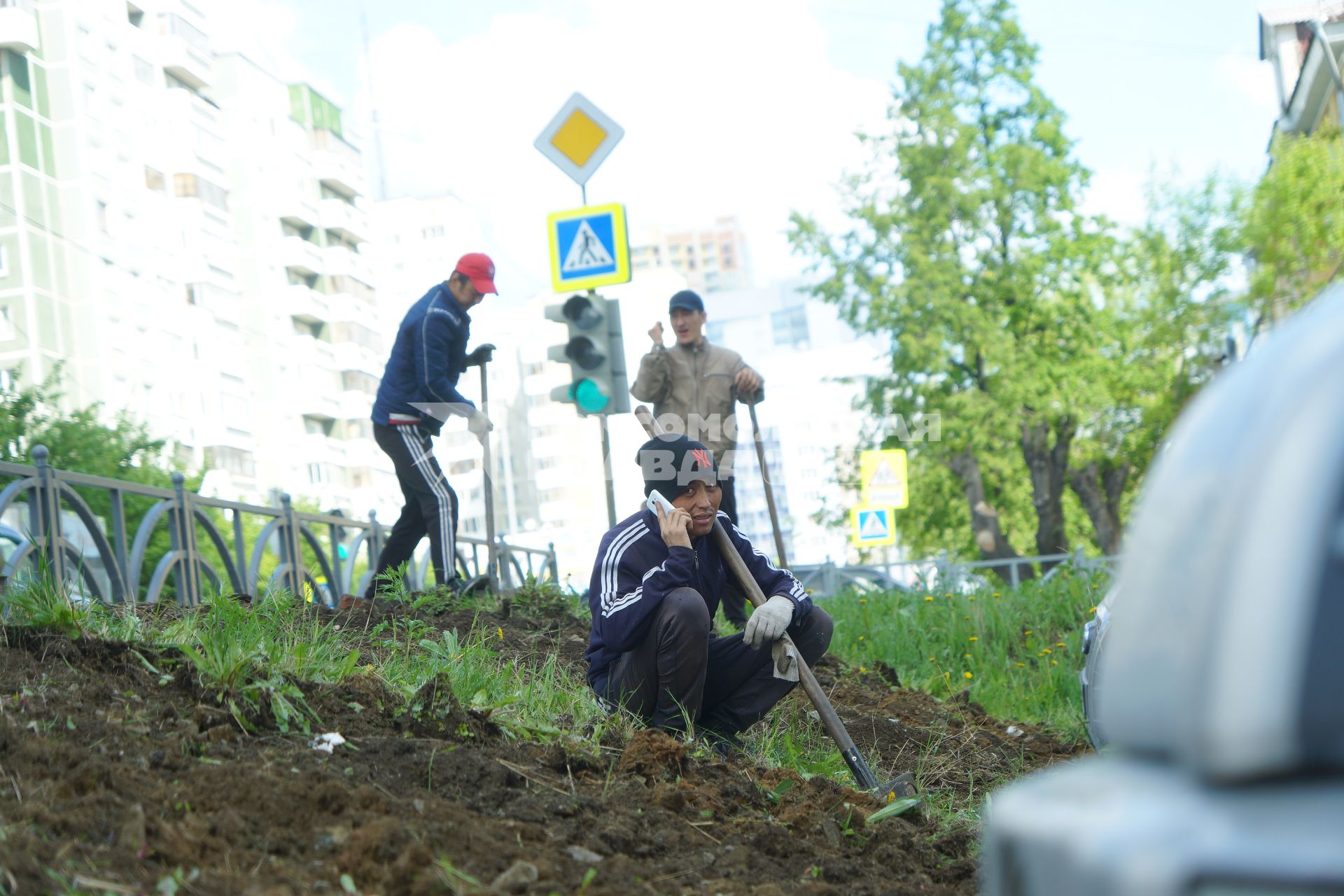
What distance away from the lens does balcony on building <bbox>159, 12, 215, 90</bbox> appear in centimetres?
6506

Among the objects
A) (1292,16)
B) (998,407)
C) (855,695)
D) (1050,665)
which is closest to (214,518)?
(855,695)

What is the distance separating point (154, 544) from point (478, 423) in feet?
16.4

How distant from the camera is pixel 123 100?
5938cm

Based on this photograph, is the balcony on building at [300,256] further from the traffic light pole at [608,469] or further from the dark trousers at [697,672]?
the dark trousers at [697,672]

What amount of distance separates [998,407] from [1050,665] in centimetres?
1866

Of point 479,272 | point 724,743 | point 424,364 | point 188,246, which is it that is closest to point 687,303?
point 479,272

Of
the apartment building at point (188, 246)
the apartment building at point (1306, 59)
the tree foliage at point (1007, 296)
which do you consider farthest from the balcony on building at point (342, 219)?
the tree foliage at point (1007, 296)

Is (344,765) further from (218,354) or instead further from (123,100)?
(218,354)

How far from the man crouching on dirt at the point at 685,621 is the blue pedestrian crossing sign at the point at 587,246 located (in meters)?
4.46

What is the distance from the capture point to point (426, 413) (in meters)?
7.86

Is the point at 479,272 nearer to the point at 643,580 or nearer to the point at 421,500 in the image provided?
the point at 421,500

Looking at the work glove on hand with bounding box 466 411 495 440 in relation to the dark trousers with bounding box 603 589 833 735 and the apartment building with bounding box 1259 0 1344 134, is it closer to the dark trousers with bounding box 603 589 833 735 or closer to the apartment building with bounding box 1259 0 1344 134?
the dark trousers with bounding box 603 589 833 735

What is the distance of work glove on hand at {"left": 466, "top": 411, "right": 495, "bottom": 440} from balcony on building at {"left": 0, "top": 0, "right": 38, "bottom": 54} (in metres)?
49.5

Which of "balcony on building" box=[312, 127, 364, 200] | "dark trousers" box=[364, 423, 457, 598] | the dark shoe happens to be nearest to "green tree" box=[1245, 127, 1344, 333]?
"dark trousers" box=[364, 423, 457, 598]
